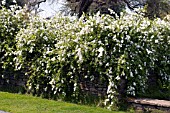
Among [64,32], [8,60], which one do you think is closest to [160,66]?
[64,32]

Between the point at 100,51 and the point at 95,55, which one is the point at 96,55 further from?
the point at 100,51

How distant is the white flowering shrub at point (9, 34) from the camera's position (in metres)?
11.5

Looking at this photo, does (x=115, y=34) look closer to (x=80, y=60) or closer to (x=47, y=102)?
(x=80, y=60)

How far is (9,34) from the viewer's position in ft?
38.8

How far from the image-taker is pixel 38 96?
10562 millimetres

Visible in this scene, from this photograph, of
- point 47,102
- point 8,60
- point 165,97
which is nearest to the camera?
point 47,102

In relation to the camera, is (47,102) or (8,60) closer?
(47,102)

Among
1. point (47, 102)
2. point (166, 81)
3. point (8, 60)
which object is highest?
point (8, 60)

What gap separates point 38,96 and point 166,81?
370 centimetres

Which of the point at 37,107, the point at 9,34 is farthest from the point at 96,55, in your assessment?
the point at 9,34

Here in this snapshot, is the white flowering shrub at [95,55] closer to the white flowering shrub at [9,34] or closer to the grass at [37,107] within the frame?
the white flowering shrub at [9,34]

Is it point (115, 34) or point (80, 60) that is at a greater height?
point (115, 34)

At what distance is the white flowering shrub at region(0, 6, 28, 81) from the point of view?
A: 11.5 meters

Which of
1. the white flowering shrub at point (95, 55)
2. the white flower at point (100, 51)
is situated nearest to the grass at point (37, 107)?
the white flowering shrub at point (95, 55)
